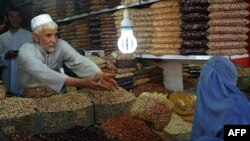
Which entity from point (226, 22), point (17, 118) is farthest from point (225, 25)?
point (17, 118)

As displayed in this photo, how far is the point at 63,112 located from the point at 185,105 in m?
1.07

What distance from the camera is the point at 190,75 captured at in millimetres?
4293

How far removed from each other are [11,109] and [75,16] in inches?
121

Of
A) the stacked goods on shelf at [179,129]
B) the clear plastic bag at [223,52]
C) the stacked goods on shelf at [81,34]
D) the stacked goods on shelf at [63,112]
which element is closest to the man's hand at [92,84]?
the stacked goods on shelf at [63,112]

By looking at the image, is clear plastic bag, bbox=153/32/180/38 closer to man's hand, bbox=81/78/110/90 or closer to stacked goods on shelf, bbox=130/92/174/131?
man's hand, bbox=81/78/110/90

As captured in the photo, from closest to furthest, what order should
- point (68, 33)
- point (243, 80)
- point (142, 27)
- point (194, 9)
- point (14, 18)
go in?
point (194, 9), point (243, 80), point (142, 27), point (14, 18), point (68, 33)

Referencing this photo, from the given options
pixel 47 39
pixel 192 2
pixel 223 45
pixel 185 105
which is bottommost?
pixel 185 105

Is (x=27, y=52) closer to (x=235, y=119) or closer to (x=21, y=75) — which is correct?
(x=21, y=75)

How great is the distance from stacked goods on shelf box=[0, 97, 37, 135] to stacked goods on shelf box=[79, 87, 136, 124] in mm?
479

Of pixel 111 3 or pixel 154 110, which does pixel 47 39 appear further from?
pixel 111 3

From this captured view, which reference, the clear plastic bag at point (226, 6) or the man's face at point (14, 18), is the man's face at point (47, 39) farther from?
the man's face at point (14, 18)

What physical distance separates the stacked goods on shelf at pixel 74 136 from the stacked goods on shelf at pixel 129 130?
0.21 feet

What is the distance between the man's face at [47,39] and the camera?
3246 mm

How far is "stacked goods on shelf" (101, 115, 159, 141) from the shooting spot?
2521mm
